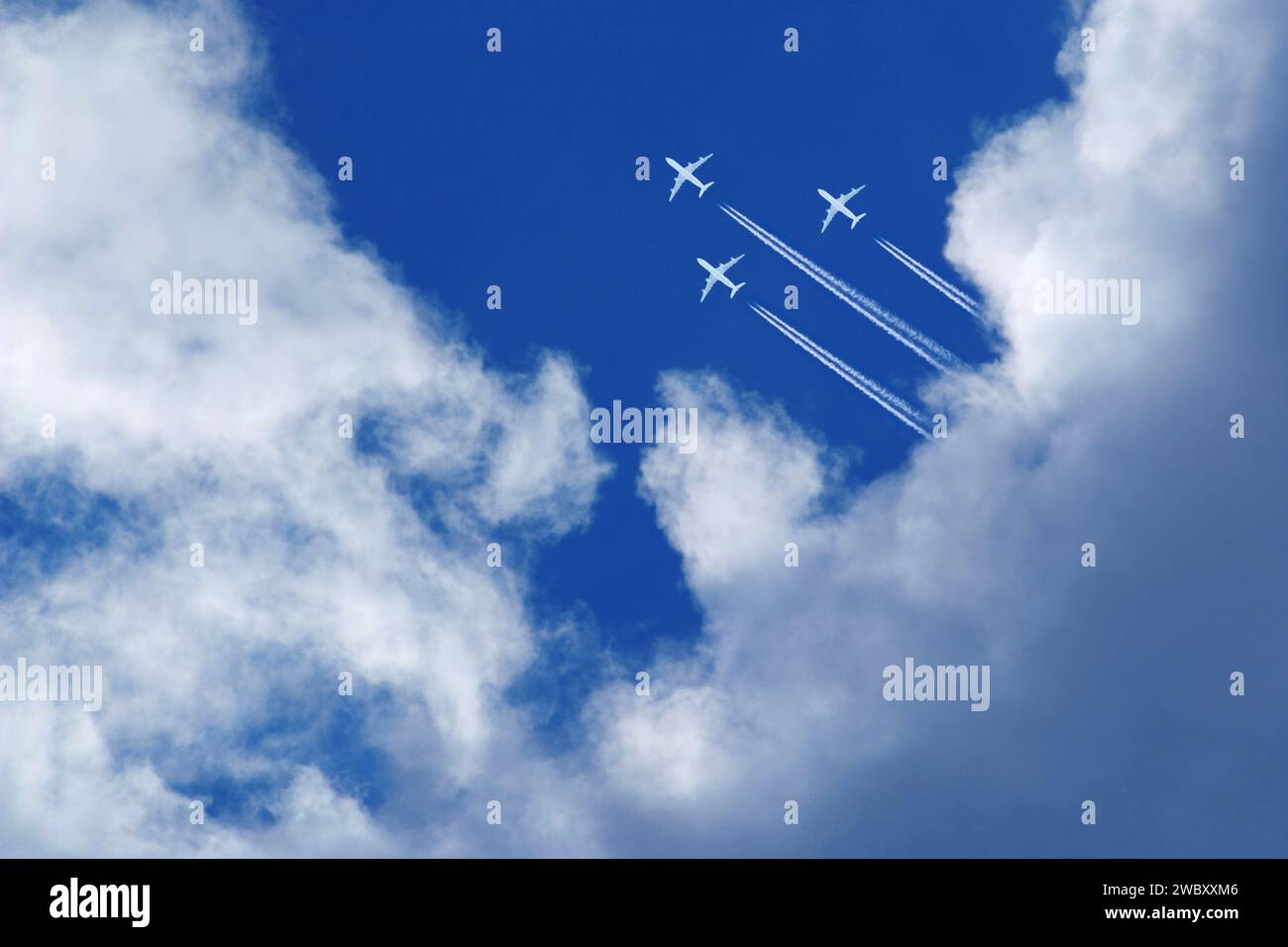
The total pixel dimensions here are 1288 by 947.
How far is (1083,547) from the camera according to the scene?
Answer: 267ft

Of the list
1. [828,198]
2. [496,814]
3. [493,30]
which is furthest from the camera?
[828,198]

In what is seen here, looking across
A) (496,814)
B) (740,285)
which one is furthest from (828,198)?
(496,814)

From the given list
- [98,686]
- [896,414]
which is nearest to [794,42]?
[896,414]

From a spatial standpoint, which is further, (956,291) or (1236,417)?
(956,291)

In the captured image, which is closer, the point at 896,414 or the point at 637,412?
the point at 637,412

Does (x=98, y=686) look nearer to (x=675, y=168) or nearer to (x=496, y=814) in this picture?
(x=496, y=814)

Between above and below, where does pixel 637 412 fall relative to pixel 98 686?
above

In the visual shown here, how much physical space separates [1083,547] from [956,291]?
19.4 m
